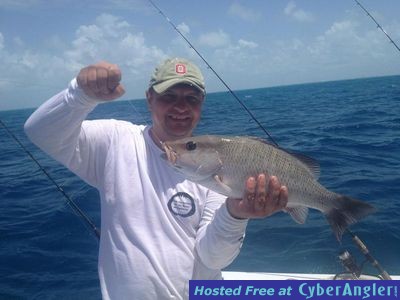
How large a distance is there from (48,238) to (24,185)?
14.8ft

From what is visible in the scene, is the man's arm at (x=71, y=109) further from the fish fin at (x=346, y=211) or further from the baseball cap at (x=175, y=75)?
the fish fin at (x=346, y=211)

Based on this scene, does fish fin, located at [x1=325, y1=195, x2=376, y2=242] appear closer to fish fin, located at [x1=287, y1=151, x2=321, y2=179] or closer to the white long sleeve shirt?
fish fin, located at [x1=287, y1=151, x2=321, y2=179]

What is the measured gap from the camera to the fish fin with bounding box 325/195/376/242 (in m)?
2.67

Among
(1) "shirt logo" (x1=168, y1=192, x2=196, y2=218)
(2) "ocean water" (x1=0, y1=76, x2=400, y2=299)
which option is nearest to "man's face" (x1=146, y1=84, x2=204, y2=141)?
(1) "shirt logo" (x1=168, y1=192, x2=196, y2=218)

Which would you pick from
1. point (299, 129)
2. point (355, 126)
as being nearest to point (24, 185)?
point (299, 129)

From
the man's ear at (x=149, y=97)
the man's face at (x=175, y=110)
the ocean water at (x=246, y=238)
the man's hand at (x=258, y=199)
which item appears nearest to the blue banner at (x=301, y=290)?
the man's hand at (x=258, y=199)

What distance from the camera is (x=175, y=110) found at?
2.69 m

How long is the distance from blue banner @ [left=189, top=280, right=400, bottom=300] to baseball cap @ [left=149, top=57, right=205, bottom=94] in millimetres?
1385

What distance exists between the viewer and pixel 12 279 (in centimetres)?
514

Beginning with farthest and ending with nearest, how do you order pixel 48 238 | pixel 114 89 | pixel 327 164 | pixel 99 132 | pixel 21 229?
1. pixel 327 164
2. pixel 21 229
3. pixel 48 238
4. pixel 99 132
5. pixel 114 89

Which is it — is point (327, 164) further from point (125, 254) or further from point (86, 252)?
point (125, 254)

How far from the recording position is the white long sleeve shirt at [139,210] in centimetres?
239

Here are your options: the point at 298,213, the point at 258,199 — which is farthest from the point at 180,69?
the point at 298,213

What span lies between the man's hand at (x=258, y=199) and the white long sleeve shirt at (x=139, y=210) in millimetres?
72
